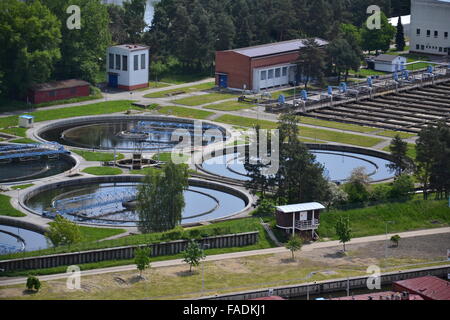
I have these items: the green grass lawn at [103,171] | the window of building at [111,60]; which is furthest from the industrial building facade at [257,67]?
the green grass lawn at [103,171]

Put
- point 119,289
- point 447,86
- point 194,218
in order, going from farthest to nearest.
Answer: point 447,86, point 194,218, point 119,289

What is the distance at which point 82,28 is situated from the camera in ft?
318

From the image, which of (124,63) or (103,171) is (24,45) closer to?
(124,63)

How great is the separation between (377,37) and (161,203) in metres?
64.1

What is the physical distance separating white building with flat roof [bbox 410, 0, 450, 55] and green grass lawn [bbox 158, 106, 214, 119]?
3944cm

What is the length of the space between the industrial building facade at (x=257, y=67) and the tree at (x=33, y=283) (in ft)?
177

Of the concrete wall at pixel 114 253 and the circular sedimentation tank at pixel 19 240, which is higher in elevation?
the concrete wall at pixel 114 253

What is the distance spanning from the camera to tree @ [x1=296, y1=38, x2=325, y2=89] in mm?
100875

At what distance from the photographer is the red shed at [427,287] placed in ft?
157

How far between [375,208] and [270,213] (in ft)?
20.0

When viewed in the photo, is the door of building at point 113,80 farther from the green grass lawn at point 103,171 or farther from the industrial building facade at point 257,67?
the green grass lawn at point 103,171

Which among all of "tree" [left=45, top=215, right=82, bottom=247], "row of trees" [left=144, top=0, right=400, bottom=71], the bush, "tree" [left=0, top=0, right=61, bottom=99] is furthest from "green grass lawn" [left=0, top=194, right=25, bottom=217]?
"row of trees" [left=144, top=0, right=400, bottom=71]
